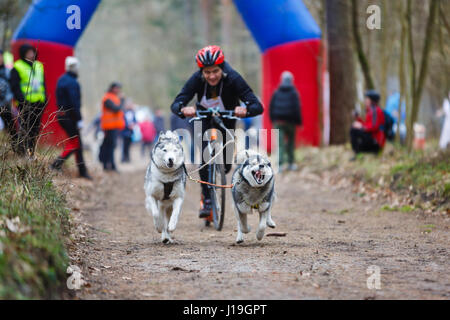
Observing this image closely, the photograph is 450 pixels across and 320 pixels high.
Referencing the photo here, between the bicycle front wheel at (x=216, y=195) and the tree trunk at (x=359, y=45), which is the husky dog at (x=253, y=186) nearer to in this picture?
the bicycle front wheel at (x=216, y=195)

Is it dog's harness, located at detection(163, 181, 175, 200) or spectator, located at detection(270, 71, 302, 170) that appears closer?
dog's harness, located at detection(163, 181, 175, 200)

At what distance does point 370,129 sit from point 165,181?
6737 mm

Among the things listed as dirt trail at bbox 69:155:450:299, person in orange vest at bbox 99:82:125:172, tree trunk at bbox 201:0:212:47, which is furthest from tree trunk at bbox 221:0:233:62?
dirt trail at bbox 69:155:450:299

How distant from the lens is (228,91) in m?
7.22

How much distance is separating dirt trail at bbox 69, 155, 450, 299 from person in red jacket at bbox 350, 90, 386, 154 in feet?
8.60

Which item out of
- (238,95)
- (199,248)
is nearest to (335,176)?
(238,95)

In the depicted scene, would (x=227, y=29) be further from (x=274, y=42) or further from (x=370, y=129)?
(x=370, y=129)

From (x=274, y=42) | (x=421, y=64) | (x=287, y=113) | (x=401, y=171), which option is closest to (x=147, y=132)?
(x=274, y=42)

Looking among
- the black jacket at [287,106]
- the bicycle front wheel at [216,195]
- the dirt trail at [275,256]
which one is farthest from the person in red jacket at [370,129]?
the bicycle front wheel at [216,195]

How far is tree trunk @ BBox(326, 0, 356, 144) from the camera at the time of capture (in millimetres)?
14562

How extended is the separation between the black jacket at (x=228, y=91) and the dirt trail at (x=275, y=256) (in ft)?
4.66

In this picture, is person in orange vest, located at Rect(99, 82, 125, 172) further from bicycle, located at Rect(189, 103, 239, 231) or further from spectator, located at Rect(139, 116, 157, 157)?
spectator, located at Rect(139, 116, 157, 157)

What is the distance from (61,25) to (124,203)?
4.59 metres
